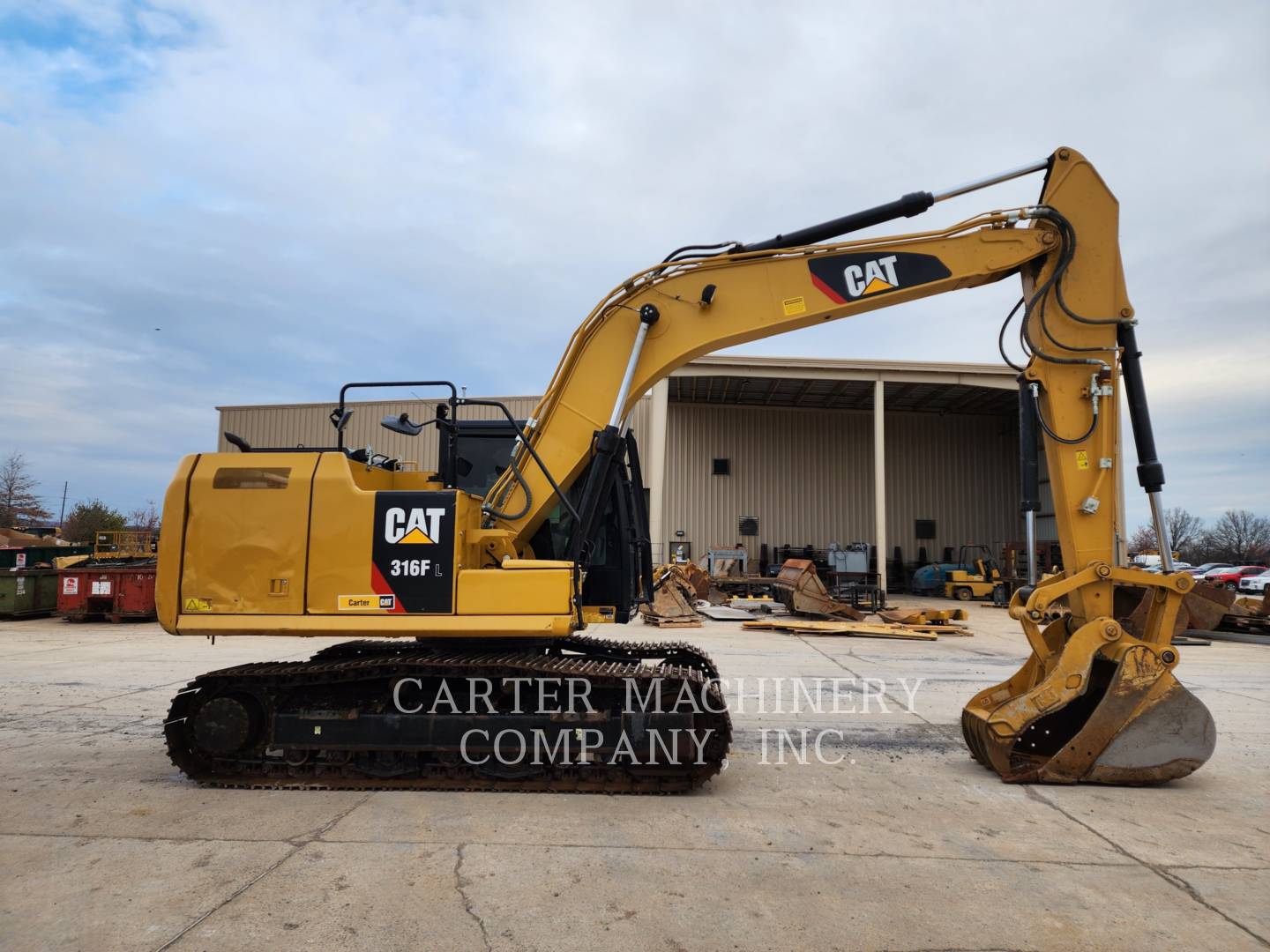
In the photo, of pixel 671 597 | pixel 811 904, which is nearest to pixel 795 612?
pixel 671 597

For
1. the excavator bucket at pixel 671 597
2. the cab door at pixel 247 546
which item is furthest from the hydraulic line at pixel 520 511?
the excavator bucket at pixel 671 597

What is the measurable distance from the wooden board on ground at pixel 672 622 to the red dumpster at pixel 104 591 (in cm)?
1030

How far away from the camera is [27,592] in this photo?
55.3ft

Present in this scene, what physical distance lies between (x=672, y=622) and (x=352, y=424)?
1667 cm

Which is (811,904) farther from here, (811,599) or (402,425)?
(811,599)

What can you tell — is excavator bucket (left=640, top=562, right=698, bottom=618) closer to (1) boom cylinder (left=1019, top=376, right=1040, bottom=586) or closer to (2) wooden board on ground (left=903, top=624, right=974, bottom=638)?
(2) wooden board on ground (left=903, top=624, right=974, bottom=638)

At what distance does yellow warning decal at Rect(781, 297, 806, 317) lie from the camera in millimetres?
5875

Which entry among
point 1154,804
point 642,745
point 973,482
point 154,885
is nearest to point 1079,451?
point 1154,804

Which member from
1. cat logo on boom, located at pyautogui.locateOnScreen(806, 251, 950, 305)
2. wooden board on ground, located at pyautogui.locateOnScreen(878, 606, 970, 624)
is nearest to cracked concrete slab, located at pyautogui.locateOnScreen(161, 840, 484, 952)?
cat logo on boom, located at pyautogui.locateOnScreen(806, 251, 950, 305)

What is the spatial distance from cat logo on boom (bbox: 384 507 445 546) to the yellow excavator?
0.05 ft

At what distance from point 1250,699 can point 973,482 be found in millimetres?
22009

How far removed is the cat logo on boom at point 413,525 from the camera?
523cm

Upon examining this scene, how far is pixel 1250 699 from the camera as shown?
864 centimetres

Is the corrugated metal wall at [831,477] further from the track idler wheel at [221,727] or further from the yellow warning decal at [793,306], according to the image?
the track idler wheel at [221,727]
